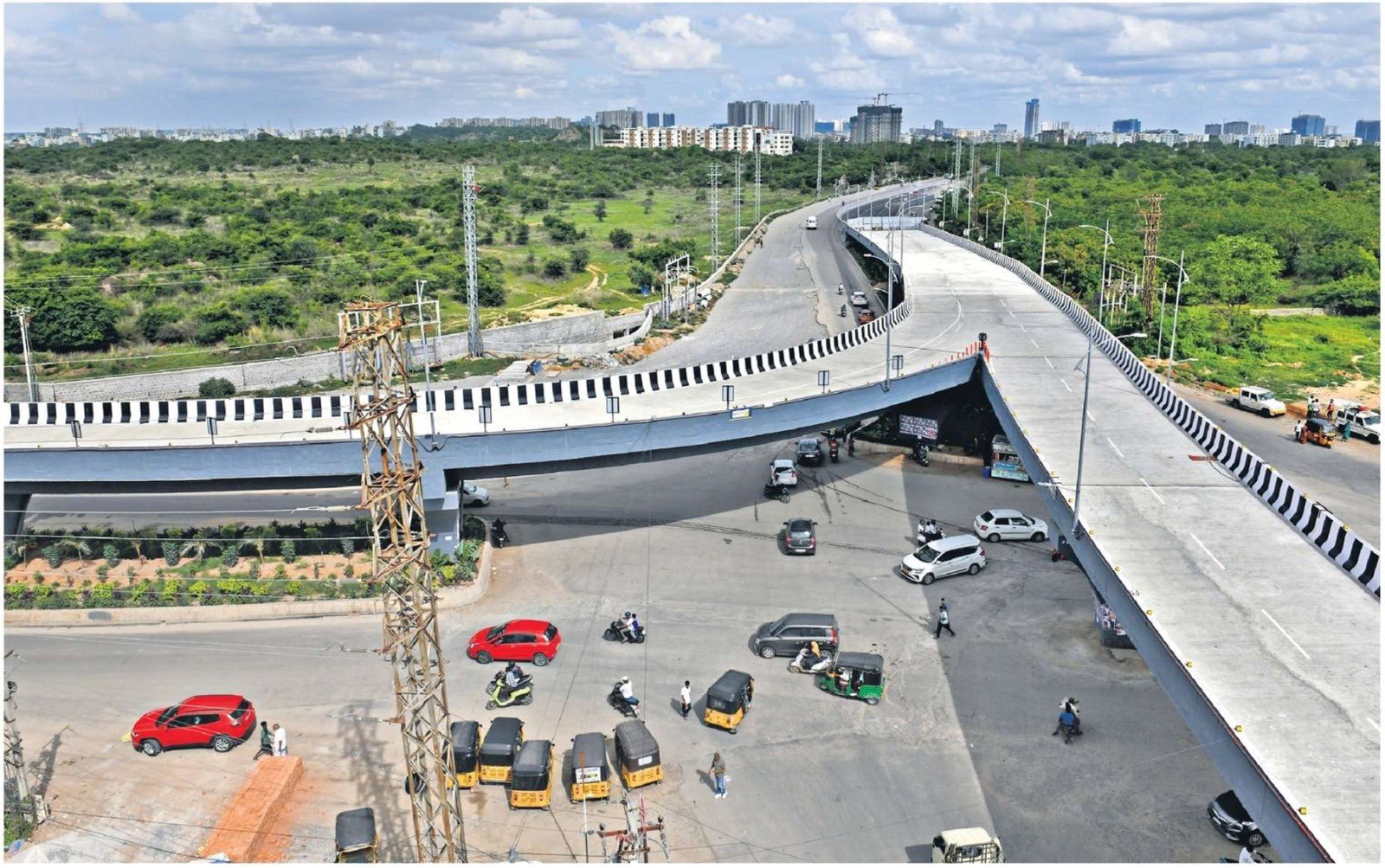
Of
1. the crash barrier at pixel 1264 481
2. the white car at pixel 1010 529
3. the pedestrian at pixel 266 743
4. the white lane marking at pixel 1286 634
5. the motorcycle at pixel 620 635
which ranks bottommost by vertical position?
the pedestrian at pixel 266 743

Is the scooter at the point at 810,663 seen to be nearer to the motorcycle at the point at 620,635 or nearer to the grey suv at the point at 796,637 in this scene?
the grey suv at the point at 796,637

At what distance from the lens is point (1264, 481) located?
33.2 m

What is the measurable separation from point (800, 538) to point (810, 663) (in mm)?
9169

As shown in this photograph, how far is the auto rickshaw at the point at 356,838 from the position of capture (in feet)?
75.8

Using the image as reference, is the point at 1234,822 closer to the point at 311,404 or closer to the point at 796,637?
the point at 796,637

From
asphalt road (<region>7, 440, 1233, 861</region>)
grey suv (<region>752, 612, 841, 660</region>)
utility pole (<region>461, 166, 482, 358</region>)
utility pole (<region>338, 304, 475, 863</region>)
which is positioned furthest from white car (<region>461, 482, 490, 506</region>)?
utility pole (<region>461, 166, 482, 358</region>)

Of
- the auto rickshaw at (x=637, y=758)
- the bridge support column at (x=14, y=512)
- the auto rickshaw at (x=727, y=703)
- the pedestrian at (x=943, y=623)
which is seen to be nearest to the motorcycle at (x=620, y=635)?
the auto rickshaw at (x=727, y=703)

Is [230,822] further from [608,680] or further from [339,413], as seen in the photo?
[339,413]

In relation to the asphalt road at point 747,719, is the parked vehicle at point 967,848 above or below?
above

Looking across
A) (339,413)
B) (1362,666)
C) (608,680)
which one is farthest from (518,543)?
(1362,666)

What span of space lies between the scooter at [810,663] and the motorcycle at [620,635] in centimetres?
484

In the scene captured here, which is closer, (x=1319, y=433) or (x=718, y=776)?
(x=718, y=776)

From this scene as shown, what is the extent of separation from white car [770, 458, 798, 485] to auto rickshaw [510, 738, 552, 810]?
2374 cm

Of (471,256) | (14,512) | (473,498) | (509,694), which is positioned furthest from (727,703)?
(471,256)
